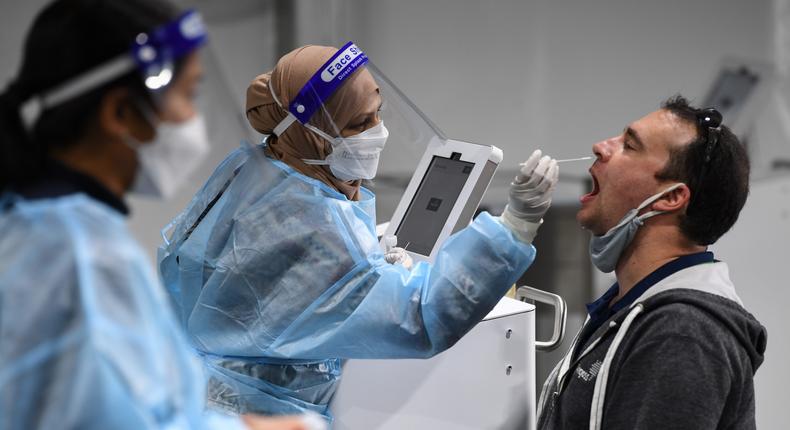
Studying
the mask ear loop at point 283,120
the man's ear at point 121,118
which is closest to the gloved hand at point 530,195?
the mask ear loop at point 283,120

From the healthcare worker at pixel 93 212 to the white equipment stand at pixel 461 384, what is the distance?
2.65ft

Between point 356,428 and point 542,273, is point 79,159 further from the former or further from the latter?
point 542,273

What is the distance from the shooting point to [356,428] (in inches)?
72.7

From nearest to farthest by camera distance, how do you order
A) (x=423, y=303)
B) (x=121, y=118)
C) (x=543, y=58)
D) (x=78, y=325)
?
(x=78, y=325) < (x=121, y=118) < (x=423, y=303) < (x=543, y=58)

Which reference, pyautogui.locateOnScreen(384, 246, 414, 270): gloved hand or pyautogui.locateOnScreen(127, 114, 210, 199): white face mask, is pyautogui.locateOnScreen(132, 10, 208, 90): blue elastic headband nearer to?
pyautogui.locateOnScreen(127, 114, 210, 199): white face mask

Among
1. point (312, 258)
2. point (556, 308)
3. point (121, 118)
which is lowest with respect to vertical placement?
point (556, 308)

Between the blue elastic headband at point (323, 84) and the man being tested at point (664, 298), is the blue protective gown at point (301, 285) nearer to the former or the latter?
the blue elastic headband at point (323, 84)

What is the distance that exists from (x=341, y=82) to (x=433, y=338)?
1.80 ft

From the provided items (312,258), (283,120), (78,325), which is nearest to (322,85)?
(283,120)

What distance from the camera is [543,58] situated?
11.8ft

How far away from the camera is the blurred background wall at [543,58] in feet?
11.5

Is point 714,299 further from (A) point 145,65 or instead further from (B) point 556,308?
(A) point 145,65

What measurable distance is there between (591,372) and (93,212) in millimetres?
1041

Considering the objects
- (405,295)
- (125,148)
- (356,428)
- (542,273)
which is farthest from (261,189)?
(542,273)
